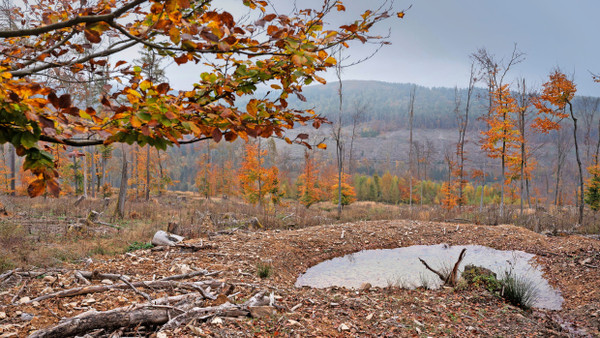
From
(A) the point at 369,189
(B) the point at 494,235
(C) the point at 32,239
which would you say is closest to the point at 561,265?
(B) the point at 494,235

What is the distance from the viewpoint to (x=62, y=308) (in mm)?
3371

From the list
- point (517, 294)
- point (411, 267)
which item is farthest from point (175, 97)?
point (411, 267)

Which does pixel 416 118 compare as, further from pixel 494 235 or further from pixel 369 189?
pixel 494 235

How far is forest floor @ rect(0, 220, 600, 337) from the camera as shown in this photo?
3.34 metres

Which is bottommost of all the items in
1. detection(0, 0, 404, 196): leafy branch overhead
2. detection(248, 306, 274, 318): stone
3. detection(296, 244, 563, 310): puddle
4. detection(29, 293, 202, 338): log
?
detection(296, 244, 563, 310): puddle

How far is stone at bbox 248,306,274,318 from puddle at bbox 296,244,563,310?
2542 mm

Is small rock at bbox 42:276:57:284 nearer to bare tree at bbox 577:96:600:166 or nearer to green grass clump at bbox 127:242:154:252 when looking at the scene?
green grass clump at bbox 127:242:154:252

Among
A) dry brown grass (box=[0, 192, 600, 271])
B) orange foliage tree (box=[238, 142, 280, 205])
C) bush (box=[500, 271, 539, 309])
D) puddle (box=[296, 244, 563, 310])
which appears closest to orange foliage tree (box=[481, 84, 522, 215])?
dry brown grass (box=[0, 192, 600, 271])

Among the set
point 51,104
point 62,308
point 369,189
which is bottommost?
point 369,189

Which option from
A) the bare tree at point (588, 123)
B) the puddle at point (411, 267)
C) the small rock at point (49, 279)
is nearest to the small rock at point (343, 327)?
the puddle at point (411, 267)

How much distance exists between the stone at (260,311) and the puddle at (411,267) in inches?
100

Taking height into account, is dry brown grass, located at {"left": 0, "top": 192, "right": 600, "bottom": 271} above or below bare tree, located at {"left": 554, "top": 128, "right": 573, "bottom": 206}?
below

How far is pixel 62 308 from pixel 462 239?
10046mm

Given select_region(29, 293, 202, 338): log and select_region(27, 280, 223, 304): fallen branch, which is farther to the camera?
select_region(27, 280, 223, 304): fallen branch
